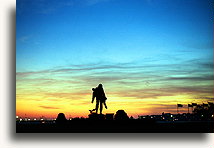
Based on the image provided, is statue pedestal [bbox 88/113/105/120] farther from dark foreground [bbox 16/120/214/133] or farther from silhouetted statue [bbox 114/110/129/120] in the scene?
silhouetted statue [bbox 114/110/129/120]

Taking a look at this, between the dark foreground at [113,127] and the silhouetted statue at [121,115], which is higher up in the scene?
the silhouetted statue at [121,115]

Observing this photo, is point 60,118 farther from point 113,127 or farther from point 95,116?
point 113,127

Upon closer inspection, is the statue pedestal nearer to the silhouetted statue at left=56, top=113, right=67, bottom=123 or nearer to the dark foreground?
the dark foreground

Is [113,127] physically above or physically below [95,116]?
below

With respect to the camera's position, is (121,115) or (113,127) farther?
(121,115)

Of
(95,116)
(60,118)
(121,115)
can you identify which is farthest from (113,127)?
(60,118)

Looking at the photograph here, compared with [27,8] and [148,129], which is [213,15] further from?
[27,8]

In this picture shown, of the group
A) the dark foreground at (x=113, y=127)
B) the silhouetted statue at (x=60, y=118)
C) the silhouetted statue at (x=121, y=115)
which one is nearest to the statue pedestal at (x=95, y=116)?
the dark foreground at (x=113, y=127)

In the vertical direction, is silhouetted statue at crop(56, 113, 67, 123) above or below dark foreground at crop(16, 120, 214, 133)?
above

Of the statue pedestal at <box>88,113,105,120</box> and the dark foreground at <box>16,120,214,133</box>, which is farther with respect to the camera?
the statue pedestal at <box>88,113,105,120</box>

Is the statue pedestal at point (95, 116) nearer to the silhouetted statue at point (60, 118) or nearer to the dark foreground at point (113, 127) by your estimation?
the dark foreground at point (113, 127)

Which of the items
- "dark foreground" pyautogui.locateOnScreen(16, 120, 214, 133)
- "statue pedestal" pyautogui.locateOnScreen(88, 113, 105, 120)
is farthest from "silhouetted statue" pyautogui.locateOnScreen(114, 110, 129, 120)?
"statue pedestal" pyautogui.locateOnScreen(88, 113, 105, 120)

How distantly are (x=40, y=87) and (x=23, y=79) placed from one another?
0.40 m

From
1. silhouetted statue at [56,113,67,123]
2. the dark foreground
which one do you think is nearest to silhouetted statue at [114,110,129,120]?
the dark foreground
